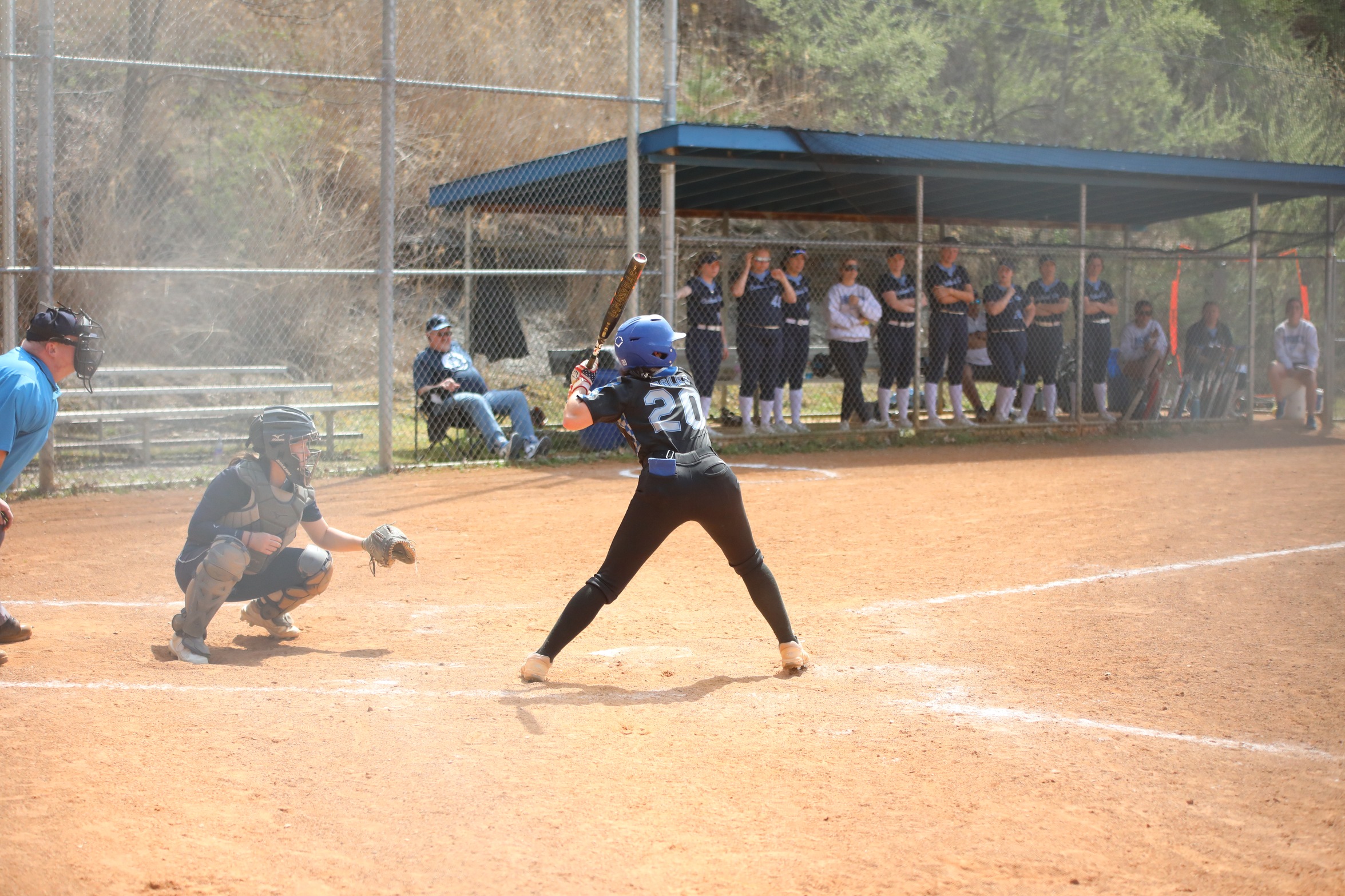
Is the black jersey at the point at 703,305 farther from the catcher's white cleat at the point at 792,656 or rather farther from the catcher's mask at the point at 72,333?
the catcher's white cleat at the point at 792,656

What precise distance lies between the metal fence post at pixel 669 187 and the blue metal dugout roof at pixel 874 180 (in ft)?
0.93

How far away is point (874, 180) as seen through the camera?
14102 millimetres

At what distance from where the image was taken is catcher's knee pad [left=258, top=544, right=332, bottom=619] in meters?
5.44

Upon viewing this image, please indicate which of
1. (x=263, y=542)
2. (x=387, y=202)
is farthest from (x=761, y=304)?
(x=263, y=542)

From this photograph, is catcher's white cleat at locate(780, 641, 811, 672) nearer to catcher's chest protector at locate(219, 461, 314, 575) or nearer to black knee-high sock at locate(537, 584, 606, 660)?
black knee-high sock at locate(537, 584, 606, 660)

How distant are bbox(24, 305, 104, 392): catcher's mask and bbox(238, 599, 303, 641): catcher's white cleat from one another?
1.24 m

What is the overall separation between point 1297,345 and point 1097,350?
8.72ft

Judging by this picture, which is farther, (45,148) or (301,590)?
(45,148)

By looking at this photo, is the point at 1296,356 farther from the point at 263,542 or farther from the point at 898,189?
the point at 263,542

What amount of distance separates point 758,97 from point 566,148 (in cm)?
747

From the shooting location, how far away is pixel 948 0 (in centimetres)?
2922

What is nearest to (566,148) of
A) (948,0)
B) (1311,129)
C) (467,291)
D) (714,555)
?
(467,291)

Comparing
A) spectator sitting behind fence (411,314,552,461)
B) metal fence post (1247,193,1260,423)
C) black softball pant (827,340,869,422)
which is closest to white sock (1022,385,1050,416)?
black softball pant (827,340,869,422)

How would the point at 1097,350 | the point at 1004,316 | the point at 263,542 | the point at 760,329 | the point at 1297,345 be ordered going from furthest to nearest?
1. the point at 1297,345
2. the point at 1097,350
3. the point at 1004,316
4. the point at 760,329
5. the point at 263,542
